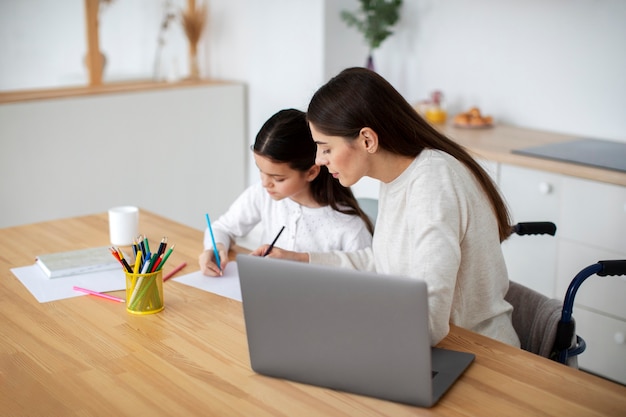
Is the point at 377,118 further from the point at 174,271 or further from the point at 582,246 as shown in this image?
the point at 582,246

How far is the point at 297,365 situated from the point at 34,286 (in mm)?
807

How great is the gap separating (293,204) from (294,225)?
0.06 metres

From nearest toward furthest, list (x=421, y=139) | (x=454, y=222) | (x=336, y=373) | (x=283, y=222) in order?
(x=336, y=373), (x=454, y=222), (x=421, y=139), (x=283, y=222)

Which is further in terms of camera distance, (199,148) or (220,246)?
(199,148)

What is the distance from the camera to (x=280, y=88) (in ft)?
12.9

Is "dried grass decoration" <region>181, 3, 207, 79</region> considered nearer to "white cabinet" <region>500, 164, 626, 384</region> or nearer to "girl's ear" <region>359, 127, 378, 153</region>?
"white cabinet" <region>500, 164, 626, 384</region>

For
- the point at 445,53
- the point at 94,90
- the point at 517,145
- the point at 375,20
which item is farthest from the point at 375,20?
the point at 94,90

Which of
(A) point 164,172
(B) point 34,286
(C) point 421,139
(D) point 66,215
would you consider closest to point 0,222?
(D) point 66,215

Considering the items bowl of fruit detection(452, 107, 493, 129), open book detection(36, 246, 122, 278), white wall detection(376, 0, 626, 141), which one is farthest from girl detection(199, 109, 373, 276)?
white wall detection(376, 0, 626, 141)

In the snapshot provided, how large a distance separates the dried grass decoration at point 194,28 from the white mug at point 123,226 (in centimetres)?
212

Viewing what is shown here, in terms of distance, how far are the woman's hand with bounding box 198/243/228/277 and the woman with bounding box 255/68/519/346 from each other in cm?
43

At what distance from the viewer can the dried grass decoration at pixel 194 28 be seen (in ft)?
13.5

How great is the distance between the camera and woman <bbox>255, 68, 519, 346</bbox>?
1581mm

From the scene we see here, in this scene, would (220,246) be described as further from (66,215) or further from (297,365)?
(66,215)
